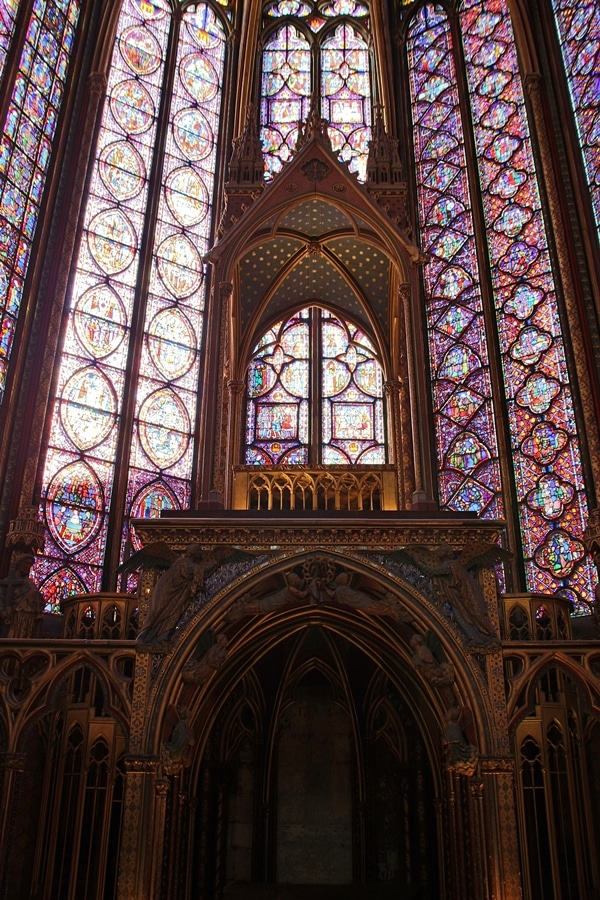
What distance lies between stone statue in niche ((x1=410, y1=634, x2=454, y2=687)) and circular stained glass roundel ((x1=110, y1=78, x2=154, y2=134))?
36.1ft

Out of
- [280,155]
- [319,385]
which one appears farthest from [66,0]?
[319,385]

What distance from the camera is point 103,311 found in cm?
1423

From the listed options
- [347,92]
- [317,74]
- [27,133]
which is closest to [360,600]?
[27,133]

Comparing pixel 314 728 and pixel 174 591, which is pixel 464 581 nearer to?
pixel 174 591

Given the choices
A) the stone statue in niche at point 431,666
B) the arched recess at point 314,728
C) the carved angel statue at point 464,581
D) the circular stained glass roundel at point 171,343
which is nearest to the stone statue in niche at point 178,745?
the arched recess at point 314,728

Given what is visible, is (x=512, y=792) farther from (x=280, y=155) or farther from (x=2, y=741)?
(x=280, y=155)

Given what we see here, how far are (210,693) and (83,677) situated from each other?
1.35m

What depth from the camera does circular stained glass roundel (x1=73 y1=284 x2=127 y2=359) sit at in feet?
45.6

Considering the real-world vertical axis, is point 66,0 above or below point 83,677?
above

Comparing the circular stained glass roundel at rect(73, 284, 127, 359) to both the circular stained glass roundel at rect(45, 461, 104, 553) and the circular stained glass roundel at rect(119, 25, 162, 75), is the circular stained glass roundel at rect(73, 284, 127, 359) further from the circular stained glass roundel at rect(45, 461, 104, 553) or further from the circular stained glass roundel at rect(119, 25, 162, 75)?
the circular stained glass roundel at rect(119, 25, 162, 75)

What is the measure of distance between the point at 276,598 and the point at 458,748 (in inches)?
86.8

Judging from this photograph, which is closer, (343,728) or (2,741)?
(2,741)

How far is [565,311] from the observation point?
1366 centimetres

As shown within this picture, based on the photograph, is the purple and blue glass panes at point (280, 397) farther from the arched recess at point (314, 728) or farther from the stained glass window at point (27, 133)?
the arched recess at point (314, 728)
